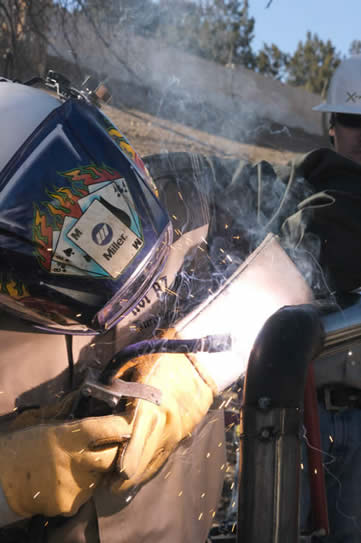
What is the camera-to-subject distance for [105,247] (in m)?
1.67

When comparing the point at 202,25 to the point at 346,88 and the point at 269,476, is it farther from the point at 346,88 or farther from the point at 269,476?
the point at 269,476

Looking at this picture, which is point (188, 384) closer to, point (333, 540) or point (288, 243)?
point (288, 243)

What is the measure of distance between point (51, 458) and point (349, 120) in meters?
1.80

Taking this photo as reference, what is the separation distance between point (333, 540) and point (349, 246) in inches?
44.7

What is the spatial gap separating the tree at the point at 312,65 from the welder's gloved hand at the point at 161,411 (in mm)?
7487

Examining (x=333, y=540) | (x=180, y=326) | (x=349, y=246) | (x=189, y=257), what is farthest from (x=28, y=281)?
(x=333, y=540)

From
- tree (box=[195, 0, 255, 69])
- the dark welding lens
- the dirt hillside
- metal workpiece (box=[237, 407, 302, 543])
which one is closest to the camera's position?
metal workpiece (box=[237, 407, 302, 543])

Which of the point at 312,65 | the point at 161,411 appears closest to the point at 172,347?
A: the point at 161,411

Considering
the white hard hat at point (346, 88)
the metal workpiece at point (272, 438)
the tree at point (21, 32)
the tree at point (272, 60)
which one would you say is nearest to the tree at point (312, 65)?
the tree at point (272, 60)

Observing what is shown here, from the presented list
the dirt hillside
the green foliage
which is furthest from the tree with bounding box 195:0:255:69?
the dirt hillside

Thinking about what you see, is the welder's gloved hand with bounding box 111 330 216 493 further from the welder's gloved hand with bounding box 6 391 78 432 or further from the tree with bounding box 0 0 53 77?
the tree with bounding box 0 0 53 77

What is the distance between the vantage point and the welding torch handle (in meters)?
1.62

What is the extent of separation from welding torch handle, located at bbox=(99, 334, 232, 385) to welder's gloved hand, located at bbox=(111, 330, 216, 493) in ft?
0.12

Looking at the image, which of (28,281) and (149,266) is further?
(149,266)
